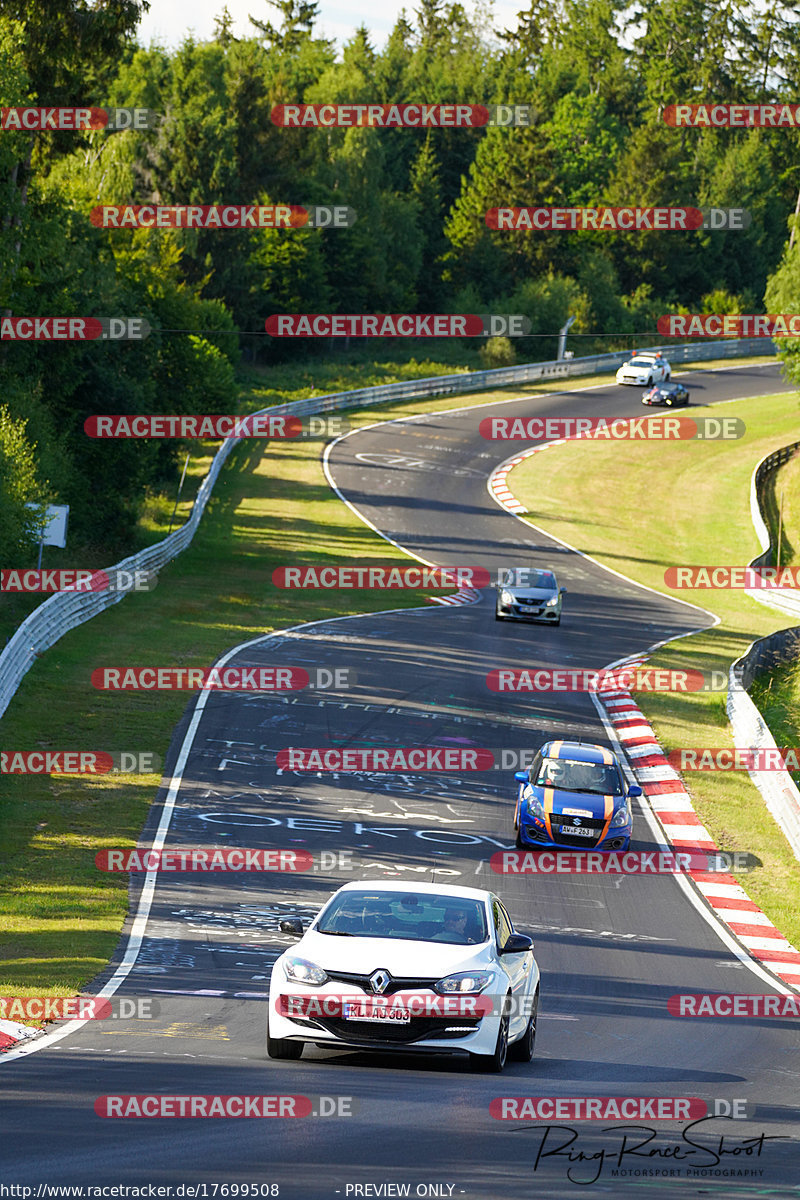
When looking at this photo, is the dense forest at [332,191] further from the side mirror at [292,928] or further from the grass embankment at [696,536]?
the side mirror at [292,928]

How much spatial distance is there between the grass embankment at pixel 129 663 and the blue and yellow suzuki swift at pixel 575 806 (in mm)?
5681

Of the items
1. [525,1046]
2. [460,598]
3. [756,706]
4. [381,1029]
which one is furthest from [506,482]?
[381,1029]

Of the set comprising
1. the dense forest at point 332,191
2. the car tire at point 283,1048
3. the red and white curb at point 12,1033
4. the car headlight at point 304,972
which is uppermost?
the dense forest at point 332,191

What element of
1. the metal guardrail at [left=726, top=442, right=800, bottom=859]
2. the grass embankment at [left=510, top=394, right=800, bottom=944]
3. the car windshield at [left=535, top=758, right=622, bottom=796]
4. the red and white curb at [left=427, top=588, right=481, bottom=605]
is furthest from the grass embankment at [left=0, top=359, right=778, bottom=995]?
the metal guardrail at [left=726, top=442, right=800, bottom=859]

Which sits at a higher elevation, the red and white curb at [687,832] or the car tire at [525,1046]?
the car tire at [525,1046]

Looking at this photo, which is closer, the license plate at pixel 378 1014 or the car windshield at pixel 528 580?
the license plate at pixel 378 1014

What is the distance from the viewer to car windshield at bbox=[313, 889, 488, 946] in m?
11.1

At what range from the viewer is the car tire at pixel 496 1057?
10.5m

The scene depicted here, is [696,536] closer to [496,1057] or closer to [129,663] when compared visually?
[129,663]

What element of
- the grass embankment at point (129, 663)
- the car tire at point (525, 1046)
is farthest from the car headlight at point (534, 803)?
the car tire at point (525, 1046)

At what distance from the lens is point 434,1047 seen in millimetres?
10344

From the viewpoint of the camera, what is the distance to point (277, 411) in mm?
71625

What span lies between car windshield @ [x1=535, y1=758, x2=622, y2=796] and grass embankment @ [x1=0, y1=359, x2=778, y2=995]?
19.8 feet

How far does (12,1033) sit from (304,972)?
2618 millimetres
